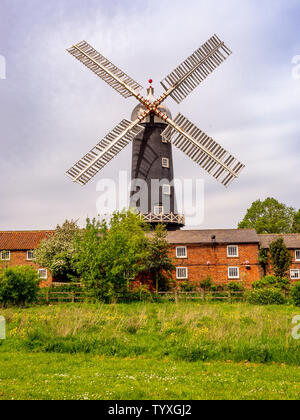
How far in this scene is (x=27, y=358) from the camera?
10.5 m

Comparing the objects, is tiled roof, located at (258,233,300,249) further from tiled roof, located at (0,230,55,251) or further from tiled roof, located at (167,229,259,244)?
tiled roof, located at (0,230,55,251)

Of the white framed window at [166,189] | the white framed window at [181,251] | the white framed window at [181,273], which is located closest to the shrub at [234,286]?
the white framed window at [181,273]

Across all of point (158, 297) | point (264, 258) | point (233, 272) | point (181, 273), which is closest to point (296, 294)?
point (158, 297)

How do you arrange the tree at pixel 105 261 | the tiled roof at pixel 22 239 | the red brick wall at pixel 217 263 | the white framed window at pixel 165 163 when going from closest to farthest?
the tree at pixel 105 261
the white framed window at pixel 165 163
the red brick wall at pixel 217 263
the tiled roof at pixel 22 239

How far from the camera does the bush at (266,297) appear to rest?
24219 millimetres

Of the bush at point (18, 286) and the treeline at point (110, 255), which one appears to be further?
the treeline at point (110, 255)

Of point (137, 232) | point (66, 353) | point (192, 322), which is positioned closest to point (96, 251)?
point (137, 232)

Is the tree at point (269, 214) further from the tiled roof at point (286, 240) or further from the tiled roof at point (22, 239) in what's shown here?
the tiled roof at point (22, 239)

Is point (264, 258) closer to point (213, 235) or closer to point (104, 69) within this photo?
point (213, 235)

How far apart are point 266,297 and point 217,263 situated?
10538 millimetres

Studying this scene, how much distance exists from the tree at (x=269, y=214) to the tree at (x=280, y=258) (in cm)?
2138

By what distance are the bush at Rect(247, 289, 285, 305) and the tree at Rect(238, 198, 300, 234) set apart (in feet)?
108

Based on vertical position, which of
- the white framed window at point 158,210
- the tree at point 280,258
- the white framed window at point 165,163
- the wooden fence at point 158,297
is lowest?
the wooden fence at point 158,297

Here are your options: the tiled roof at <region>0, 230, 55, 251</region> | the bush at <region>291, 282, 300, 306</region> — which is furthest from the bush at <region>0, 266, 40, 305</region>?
the tiled roof at <region>0, 230, 55, 251</region>
